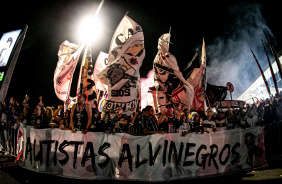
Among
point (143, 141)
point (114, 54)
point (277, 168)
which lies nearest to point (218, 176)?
point (277, 168)

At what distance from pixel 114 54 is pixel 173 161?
5238mm

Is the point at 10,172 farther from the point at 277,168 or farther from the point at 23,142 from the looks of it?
the point at 277,168

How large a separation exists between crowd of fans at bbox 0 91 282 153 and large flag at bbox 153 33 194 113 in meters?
2.63

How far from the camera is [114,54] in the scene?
9211 mm

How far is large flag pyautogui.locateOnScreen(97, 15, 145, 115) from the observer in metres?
8.34

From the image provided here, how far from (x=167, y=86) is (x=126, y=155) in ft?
18.8

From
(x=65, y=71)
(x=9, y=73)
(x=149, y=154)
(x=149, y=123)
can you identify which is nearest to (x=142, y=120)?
(x=149, y=123)

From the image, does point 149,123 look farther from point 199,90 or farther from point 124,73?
point 199,90

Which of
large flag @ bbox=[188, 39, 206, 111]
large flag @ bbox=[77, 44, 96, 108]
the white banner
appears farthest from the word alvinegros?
large flag @ bbox=[188, 39, 206, 111]

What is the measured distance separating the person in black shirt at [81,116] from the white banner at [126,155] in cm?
32

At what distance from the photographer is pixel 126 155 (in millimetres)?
5301

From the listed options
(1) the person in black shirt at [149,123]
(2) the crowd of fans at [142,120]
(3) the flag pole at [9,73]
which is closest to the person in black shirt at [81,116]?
(2) the crowd of fans at [142,120]

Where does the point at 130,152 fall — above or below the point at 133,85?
below

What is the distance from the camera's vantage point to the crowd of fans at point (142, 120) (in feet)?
18.8
